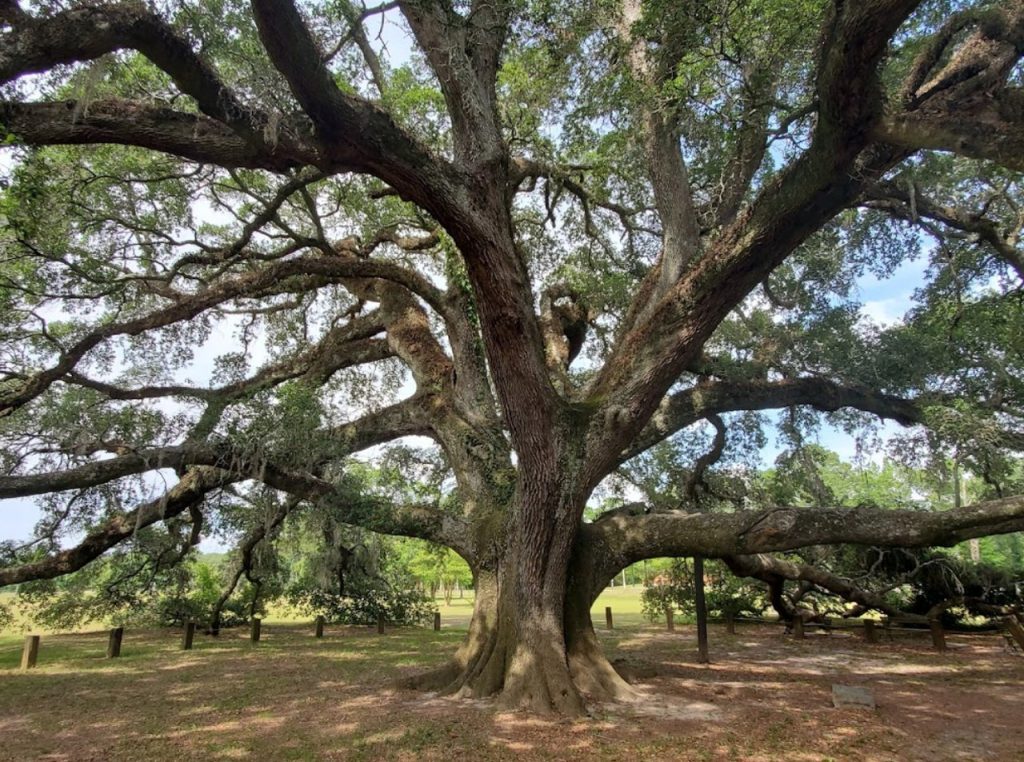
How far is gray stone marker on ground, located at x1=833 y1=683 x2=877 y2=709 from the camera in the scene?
20.5ft

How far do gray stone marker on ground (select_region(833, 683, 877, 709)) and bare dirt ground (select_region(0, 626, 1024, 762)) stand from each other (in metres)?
0.12

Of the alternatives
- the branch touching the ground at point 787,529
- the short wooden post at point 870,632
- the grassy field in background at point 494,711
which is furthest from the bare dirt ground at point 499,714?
the branch touching the ground at point 787,529

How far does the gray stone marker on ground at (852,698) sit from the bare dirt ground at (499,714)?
0.40 ft

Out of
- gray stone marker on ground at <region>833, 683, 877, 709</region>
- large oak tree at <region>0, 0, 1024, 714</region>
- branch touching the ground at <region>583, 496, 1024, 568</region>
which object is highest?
large oak tree at <region>0, 0, 1024, 714</region>

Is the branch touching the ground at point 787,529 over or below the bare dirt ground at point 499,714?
over

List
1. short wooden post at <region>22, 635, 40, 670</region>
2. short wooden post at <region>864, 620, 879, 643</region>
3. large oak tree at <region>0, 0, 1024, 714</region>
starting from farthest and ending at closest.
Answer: short wooden post at <region>864, 620, 879, 643</region> < short wooden post at <region>22, 635, 40, 670</region> < large oak tree at <region>0, 0, 1024, 714</region>

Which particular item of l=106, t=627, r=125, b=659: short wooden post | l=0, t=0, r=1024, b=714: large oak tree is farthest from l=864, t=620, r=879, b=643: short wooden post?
l=106, t=627, r=125, b=659: short wooden post

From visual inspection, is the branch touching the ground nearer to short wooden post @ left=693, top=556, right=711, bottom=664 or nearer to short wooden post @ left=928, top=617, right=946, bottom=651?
short wooden post @ left=693, top=556, right=711, bottom=664

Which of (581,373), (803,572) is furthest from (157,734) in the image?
(803,572)

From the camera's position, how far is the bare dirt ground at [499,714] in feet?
16.5

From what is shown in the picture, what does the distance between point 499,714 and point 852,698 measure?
3744 millimetres

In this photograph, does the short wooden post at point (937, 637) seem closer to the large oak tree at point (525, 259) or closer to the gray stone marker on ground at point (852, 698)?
the large oak tree at point (525, 259)

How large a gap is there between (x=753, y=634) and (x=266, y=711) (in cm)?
1072

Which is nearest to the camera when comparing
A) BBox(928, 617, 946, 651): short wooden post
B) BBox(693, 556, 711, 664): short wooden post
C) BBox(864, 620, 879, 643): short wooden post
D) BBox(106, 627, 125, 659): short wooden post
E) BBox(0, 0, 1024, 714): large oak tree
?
BBox(0, 0, 1024, 714): large oak tree
